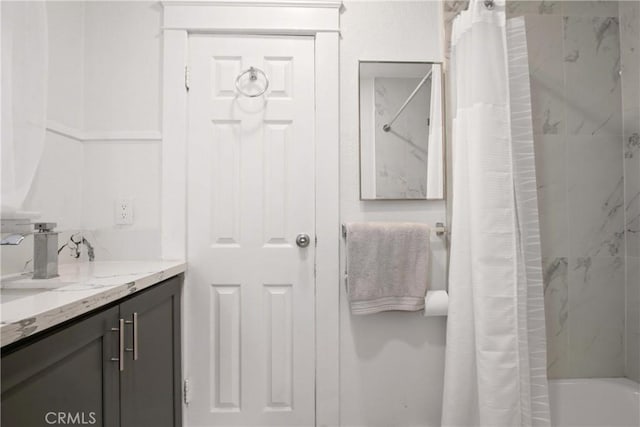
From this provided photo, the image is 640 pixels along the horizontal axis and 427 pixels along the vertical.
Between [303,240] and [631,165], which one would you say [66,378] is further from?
[631,165]

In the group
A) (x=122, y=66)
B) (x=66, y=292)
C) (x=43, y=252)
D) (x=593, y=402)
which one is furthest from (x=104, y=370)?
(x=593, y=402)

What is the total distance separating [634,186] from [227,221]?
1858 mm

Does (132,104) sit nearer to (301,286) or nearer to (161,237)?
(161,237)

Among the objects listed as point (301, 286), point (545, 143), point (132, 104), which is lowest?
point (301, 286)

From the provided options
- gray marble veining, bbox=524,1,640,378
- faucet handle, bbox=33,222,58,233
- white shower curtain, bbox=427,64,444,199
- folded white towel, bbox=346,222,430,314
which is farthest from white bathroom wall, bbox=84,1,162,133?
gray marble veining, bbox=524,1,640,378

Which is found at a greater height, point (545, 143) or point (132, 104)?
point (132, 104)

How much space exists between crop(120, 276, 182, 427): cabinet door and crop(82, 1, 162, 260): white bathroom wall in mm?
342

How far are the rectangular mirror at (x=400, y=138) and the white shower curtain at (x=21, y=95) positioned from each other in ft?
3.76

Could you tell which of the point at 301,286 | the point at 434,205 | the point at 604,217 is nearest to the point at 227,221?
the point at 301,286

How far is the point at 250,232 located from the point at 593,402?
1.70 meters

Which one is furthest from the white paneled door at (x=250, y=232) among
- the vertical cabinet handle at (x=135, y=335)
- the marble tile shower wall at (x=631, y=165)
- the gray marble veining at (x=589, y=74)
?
the marble tile shower wall at (x=631, y=165)

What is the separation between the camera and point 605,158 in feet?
5.20

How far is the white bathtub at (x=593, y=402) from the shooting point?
1.47 metres

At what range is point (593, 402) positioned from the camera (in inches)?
59.3
